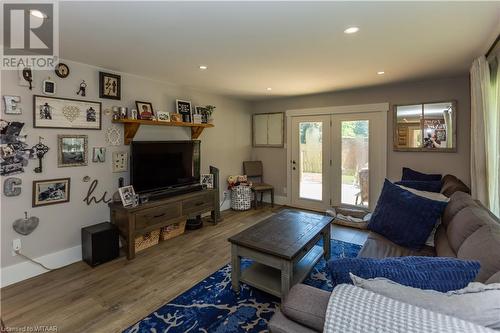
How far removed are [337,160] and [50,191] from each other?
421 centimetres

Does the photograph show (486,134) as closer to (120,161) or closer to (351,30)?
(351,30)

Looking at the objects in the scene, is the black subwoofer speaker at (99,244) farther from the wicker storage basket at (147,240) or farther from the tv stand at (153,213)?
the wicker storage basket at (147,240)

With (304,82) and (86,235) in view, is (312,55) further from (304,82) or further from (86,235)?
(86,235)

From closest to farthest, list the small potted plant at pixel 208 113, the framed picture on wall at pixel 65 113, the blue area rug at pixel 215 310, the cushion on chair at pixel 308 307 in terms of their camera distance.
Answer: the cushion on chair at pixel 308 307
the blue area rug at pixel 215 310
the framed picture on wall at pixel 65 113
the small potted plant at pixel 208 113

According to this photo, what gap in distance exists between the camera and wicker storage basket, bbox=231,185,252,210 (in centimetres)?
488

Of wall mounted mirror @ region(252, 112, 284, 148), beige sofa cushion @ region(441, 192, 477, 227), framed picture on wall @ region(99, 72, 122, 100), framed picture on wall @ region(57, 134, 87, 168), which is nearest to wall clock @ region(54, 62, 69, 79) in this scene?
framed picture on wall @ region(99, 72, 122, 100)

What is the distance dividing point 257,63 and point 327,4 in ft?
4.20

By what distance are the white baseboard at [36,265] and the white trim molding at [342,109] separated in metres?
4.10

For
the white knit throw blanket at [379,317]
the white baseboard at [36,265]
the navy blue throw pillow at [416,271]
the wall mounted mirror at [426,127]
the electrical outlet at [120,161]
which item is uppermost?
the wall mounted mirror at [426,127]

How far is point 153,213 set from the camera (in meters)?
3.13

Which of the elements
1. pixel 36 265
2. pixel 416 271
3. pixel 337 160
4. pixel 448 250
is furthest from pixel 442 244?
pixel 36 265

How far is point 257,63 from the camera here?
9.33ft

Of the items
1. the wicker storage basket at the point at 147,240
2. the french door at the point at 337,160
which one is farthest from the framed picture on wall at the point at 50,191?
the french door at the point at 337,160

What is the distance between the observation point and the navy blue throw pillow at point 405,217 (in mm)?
2125
